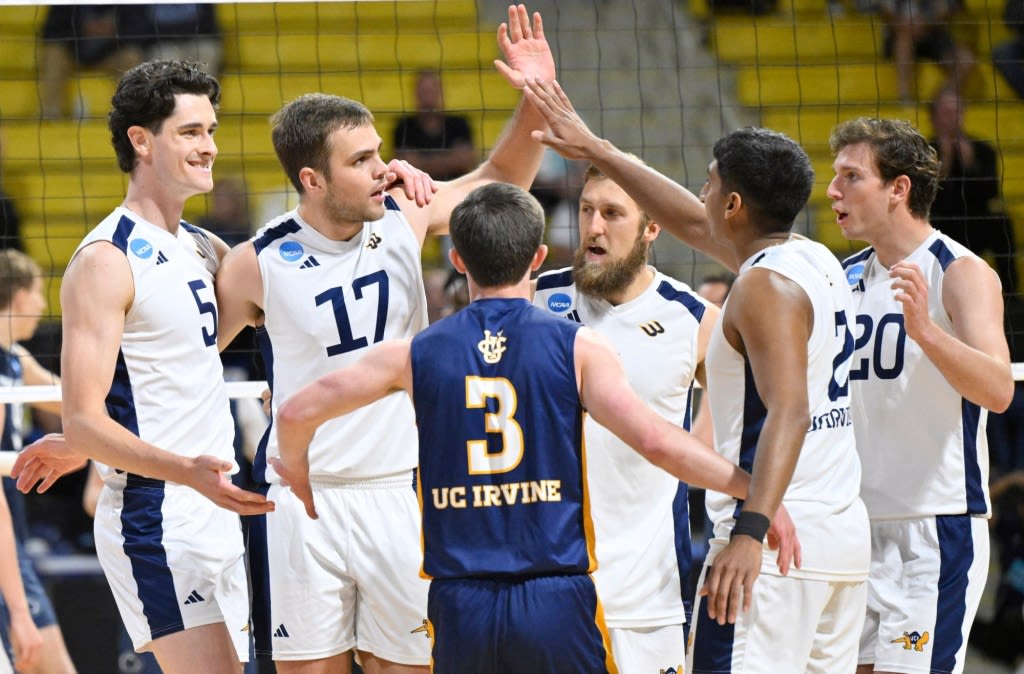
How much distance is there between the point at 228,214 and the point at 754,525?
6692mm

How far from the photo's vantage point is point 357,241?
4.61m

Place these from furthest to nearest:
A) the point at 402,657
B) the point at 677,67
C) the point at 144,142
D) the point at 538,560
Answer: the point at 677,67
the point at 144,142
the point at 402,657
the point at 538,560

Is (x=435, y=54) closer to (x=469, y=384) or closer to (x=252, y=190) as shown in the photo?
(x=252, y=190)

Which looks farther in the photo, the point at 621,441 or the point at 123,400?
the point at 621,441

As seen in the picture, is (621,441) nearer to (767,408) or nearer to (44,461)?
(767,408)

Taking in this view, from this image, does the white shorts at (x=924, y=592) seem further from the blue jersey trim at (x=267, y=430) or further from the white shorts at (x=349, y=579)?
the blue jersey trim at (x=267, y=430)

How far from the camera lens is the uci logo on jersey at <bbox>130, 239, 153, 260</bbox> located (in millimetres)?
4508

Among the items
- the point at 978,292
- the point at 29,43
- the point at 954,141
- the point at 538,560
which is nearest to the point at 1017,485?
the point at 954,141

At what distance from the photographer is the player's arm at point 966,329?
4.52 metres

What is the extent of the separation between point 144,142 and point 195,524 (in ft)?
4.38

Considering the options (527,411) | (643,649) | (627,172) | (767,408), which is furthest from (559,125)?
(643,649)

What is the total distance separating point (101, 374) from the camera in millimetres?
4312

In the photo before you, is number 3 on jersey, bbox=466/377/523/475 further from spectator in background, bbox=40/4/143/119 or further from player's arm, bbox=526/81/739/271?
spectator in background, bbox=40/4/143/119

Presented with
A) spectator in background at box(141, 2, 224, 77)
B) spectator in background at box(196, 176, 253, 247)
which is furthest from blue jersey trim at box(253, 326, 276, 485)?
spectator in background at box(141, 2, 224, 77)
